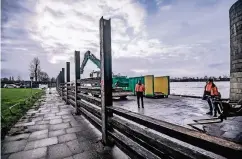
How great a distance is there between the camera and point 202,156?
4.92ft

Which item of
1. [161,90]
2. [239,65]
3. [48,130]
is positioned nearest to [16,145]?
[48,130]

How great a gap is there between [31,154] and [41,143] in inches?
24.6

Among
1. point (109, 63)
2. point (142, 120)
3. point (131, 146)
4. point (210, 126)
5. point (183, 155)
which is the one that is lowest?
point (210, 126)

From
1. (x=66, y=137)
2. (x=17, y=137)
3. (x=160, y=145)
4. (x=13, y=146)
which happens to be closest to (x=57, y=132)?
(x=66, y=137)

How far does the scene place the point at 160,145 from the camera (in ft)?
7.13

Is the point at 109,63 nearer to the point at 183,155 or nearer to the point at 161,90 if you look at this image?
the point at 183,155

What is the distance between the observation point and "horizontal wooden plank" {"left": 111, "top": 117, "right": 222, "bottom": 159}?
164 cm

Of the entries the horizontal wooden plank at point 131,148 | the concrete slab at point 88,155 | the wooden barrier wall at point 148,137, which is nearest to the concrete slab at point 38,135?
the wooden barrier wall at point 148,137

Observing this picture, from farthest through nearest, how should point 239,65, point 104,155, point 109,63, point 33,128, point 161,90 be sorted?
1. point 161,90
2. point 239,65
3. point 33,128
4. point 109,63
5. point 104,155

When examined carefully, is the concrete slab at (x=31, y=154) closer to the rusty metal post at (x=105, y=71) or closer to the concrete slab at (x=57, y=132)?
the concrete slab at (x=57, y=132)

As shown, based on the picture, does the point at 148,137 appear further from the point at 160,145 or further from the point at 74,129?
the point at 74,129

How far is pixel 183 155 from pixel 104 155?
2.06 metres

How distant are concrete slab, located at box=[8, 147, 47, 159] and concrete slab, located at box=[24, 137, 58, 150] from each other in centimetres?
23

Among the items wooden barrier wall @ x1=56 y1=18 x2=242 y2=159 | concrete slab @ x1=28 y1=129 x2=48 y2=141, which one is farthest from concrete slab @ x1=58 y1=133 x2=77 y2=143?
wooden barrier wall @ x1=56 y1=18 x2=242 y2=159
